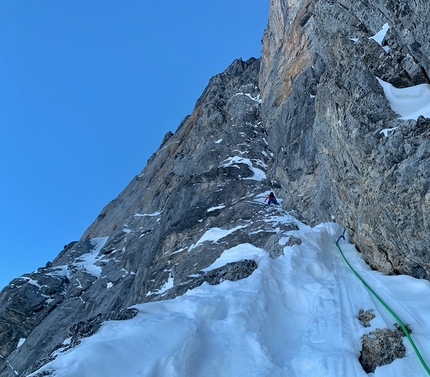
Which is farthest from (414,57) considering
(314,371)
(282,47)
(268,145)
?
(282,47)

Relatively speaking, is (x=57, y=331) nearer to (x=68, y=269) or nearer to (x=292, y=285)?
(x=68, y=269)

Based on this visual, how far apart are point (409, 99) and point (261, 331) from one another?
8.03m

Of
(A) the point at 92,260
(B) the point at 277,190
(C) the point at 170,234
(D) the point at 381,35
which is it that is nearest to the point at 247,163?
(B) the point at 277,190

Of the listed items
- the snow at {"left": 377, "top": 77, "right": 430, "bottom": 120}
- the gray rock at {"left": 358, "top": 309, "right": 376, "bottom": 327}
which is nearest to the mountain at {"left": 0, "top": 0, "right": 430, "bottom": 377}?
the snow at {"left": 377, "top": 77, "right": 430, "bottom": 120}

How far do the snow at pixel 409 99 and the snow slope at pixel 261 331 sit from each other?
4.52 m

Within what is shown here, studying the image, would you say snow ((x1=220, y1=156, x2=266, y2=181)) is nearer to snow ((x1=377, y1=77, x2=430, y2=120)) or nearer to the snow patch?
the snow patch

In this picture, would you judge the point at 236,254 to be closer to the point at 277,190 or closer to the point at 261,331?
the point at 261,331

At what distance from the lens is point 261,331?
324 inches

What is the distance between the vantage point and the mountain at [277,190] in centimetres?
990

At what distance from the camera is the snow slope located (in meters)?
6.57

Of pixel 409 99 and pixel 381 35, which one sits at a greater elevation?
pixel 381 35

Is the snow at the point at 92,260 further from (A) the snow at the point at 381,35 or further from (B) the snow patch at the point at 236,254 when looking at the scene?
(A) the snow at the point at 381,35

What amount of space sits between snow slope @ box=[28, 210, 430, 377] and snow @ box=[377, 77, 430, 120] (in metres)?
4.52

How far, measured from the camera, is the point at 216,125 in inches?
1860
